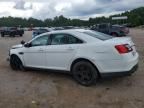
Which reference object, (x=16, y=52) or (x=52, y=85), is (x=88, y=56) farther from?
(x=16, y=52)

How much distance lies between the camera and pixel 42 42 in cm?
841

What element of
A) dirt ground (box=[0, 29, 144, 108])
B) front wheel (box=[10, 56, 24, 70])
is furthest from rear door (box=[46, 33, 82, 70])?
front wheel (box=[10, 56, 24, 70])

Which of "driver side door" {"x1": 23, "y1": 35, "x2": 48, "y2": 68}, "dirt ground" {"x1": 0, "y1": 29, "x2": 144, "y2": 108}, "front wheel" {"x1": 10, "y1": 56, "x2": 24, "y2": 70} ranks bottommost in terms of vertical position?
"dirt ground" {"x1": 0, "y1": 29, "x2": 144, "y2": 108}

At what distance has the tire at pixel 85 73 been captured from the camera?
22.9ft

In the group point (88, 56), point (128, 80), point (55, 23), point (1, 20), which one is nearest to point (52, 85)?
point (88, 56)

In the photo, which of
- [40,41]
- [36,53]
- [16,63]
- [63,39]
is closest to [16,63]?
[16,63]

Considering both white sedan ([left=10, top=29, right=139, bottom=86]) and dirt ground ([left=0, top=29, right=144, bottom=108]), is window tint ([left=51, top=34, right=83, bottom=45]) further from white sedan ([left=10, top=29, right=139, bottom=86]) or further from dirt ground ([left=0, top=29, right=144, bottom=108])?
dirt ground ([left=0, top=29, right=144, bottom=108])

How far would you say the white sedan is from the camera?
667 centimetres

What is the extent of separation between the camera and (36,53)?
8.42 metres

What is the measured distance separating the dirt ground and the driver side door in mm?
436

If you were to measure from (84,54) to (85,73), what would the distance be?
1.76ft

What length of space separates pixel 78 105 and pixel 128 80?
2.41m

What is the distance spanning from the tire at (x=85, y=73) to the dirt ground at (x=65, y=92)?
0.57 ft

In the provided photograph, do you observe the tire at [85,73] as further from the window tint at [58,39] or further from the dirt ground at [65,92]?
the window tint at [58,39]
